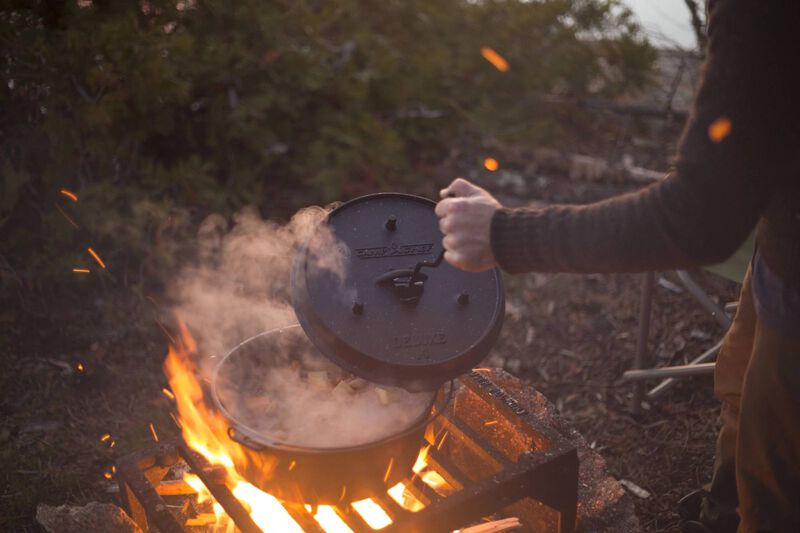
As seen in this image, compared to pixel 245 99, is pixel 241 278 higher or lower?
lower

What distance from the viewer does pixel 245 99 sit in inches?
189

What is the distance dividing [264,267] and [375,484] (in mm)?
1827

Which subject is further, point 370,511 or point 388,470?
point 370,511

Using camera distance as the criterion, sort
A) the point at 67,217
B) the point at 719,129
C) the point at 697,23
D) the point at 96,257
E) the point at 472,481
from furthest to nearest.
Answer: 1. the point at 697,23
2. the point at 96,257
3. the point at 67,217
4. the point at 472,481
5. the point at 719,129

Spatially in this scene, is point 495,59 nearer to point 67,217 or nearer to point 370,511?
point 67,217

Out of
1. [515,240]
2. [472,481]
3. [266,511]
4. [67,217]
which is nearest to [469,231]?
[515,240]

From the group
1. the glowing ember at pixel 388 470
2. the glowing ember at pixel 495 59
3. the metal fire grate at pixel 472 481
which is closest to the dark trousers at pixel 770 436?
the metal fire grate at pixel 472 481

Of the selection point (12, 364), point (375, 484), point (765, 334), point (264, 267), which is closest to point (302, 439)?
point (375, 484)

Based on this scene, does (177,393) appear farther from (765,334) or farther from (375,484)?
(765,334)

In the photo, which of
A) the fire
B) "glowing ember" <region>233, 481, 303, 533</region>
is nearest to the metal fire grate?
the fire

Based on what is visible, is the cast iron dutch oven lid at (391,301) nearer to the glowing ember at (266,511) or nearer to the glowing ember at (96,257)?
the glowing ember at (266,511)

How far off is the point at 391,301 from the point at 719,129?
0.93m

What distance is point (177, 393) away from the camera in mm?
2436

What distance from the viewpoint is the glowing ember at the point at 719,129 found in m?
1.43
